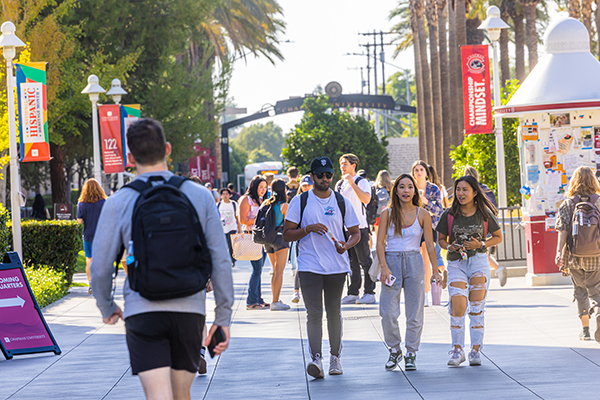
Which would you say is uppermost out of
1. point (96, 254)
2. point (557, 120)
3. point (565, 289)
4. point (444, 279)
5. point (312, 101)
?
point (312, 101)

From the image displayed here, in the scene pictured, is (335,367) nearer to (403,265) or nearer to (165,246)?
(403,265)

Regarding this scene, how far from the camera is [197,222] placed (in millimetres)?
3744

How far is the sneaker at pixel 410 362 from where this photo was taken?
7023 millimetres

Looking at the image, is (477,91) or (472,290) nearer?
(472,290)

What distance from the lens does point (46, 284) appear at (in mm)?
12469

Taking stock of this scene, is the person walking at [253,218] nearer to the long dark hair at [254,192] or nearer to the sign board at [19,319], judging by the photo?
the long dark hair at [254,192]

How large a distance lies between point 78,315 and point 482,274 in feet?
20.8

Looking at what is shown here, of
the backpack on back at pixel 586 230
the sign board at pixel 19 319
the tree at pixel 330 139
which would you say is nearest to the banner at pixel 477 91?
the backpack on back at pixel 586 230

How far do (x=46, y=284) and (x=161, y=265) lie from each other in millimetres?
9452

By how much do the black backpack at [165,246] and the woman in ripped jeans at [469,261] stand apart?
388cm

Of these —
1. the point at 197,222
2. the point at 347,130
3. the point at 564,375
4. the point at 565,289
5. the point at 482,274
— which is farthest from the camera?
the point at 347,130

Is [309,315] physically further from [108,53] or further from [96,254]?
[108,53]

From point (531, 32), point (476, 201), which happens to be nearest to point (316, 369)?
point (476, 201)

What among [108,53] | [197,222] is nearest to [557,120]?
[197,222]
